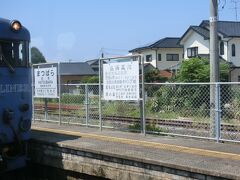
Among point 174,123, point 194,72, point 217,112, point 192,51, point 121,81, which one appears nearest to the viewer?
point 217,112

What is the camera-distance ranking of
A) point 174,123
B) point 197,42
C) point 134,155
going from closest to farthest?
1. point 134,155
2. point 174,123
3. point 197,42

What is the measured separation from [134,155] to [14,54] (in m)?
3.14

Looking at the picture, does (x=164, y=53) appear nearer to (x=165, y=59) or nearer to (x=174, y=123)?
(x=165, y=59)

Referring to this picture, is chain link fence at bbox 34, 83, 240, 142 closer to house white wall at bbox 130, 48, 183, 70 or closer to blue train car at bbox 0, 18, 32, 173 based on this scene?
blue train car at bbox 0, 18, 32, 173

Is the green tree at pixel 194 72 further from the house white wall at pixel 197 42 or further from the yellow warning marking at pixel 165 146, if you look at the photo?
the house white wall at pixel 197 42

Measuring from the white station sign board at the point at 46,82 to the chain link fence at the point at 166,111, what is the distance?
374 mm

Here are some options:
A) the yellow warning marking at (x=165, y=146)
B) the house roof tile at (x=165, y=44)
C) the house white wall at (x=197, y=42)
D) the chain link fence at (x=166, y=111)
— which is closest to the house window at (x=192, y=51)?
the house white wall at (x=197, y=42)

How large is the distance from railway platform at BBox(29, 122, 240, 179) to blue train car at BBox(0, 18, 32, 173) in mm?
671

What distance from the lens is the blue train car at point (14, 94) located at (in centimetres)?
830

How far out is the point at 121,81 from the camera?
9898 millimetres

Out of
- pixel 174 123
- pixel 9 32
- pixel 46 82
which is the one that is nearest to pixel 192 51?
pixel 46 82

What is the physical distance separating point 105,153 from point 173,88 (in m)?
3.56

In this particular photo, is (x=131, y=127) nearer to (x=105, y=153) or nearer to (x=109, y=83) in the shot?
(x=109, y=83)

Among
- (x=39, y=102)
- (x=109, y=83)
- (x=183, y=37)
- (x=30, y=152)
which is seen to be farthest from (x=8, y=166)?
(x=183, y=37)
